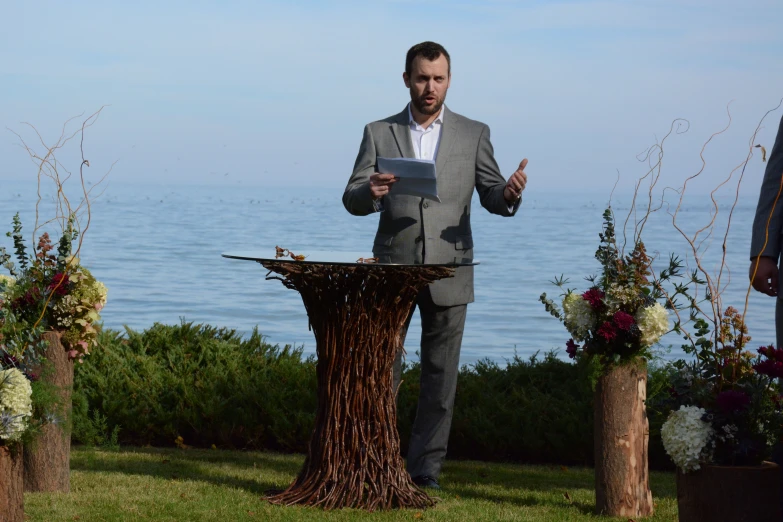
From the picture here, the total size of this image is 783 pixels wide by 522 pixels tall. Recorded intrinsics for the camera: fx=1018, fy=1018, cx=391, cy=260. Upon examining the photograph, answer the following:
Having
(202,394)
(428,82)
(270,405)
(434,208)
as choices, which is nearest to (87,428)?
(202,394)

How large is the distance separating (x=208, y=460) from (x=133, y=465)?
462 mm

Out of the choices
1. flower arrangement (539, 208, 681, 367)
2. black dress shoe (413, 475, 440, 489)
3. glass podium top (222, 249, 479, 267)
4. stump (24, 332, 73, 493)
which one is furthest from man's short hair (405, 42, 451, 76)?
stump (24, 332, 73, 493)

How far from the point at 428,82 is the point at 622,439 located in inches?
78.8

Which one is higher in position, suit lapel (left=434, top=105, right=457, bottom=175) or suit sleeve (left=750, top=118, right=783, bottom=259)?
suit lapel (left=434, top=105, right=457, bottom=175)

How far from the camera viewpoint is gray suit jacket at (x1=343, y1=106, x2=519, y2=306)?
5.23 meters

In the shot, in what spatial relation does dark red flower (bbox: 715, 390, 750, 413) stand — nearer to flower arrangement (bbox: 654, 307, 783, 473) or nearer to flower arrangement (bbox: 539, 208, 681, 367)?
flower arrangement (bbox: 654, 307, 783, 473)

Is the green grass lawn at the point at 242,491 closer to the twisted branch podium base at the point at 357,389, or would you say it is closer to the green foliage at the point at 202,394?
the twisted branch podium base at the point at 357,389

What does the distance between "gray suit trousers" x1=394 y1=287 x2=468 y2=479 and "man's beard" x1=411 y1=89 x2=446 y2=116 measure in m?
0.99

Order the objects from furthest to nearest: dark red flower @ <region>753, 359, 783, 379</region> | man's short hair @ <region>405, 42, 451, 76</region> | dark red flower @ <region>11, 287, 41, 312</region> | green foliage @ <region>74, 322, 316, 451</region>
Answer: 1. green foliage @ <region>74, 322, 316, 451</region>
2. man's short hair @ <region>405, 42, 451, 76</region>
3. dark red flower @ <region>11, 287, 41, 312</region>
4. dark red flower @ <region>753, 359, 783, 379</region>

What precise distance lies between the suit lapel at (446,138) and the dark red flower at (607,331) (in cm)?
122

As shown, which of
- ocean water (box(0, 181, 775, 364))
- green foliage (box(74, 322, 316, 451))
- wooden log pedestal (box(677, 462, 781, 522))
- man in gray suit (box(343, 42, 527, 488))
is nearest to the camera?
wooden log pedestal (box(677, 462, 781, 522))

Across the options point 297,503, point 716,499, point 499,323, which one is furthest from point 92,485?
point 499,323

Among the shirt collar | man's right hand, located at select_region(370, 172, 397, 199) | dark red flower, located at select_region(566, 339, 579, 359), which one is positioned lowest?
dark red flower, located at select_region(566, 339, 579, 359)

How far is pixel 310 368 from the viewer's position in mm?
7277
